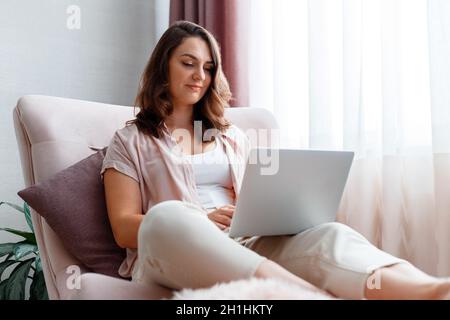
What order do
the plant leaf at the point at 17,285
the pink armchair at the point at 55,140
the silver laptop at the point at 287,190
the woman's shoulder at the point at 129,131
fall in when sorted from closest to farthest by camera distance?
the silver laptop at the point at 287,190 < the pink armchair at the point at 55,140 < the woman's shoulder at the point at 129,131 < the plant leaf at the point at 17,285

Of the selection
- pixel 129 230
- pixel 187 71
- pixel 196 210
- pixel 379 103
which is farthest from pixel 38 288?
pixel 379 103

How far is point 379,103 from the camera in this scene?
1776 mm

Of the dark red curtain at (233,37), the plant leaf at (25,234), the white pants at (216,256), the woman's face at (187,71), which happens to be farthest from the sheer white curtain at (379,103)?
the plant leaf at (25,234)

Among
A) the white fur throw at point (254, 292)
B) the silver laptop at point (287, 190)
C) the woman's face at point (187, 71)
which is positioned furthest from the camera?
the woman's face at point (187, 71)

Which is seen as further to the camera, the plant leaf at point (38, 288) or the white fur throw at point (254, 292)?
the plant leaf at point (38, 288)

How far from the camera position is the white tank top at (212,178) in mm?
1516

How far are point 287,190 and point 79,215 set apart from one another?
56cm

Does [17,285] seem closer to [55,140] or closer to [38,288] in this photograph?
[38,288]

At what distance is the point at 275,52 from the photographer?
2.12m

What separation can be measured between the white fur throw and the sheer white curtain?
88 cm

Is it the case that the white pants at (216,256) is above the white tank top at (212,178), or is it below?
below

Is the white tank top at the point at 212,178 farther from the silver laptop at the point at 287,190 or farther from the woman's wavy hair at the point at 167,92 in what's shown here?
the silver laptop at the point at 287,190

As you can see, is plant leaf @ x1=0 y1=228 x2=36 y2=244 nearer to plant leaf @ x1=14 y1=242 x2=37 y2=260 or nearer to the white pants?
plant leaf @ x1=14 y1=242 x2=37 y2=260

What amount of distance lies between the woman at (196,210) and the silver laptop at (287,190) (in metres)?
0.05
